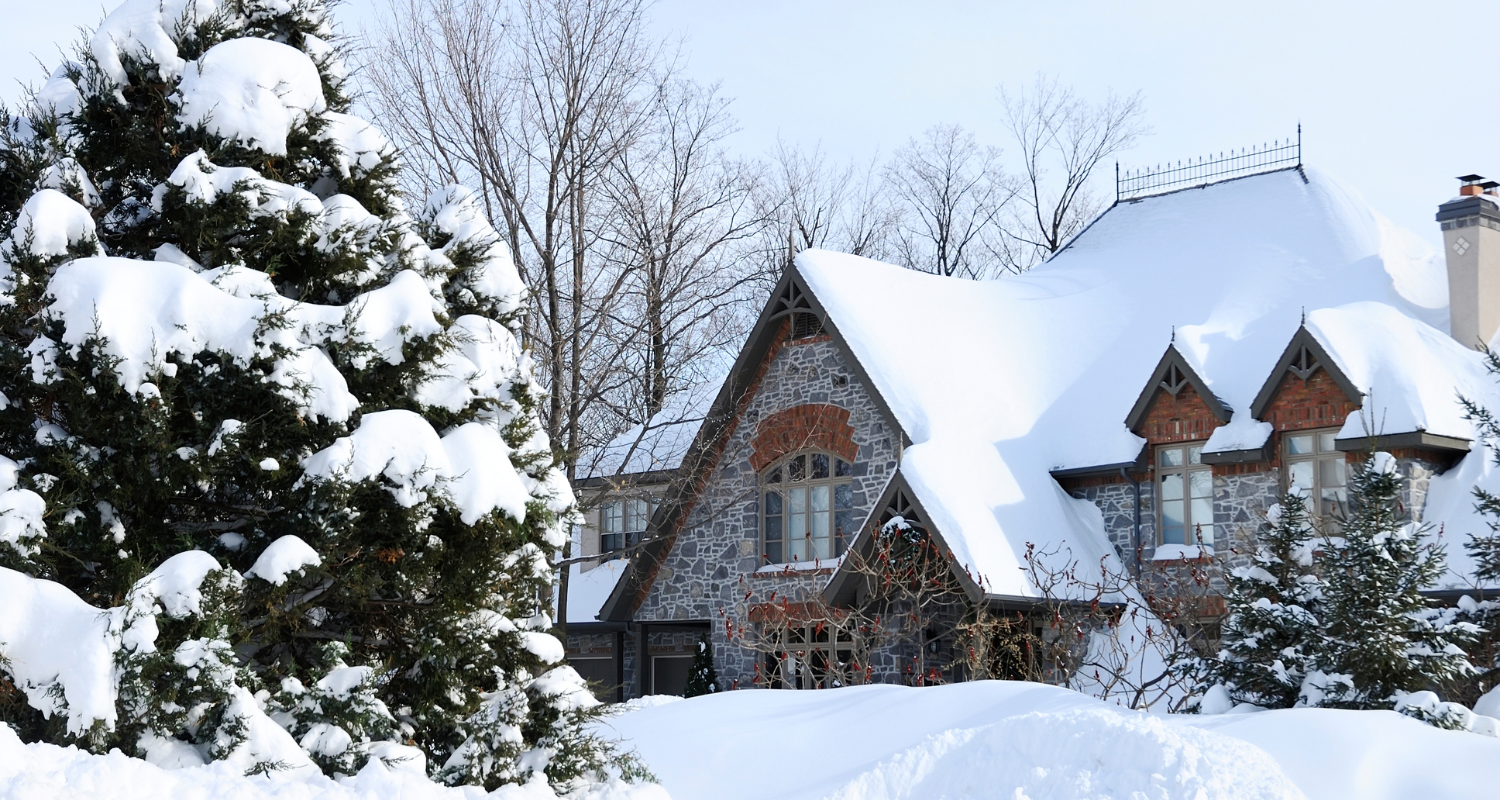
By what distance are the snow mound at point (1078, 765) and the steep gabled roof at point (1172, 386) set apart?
29.3 feet

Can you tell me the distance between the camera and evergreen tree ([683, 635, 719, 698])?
19.4m

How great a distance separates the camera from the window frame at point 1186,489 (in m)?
17.8

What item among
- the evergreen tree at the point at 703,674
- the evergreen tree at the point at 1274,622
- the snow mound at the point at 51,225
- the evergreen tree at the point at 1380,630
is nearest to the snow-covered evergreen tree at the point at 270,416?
the snow mound at the point at 51,225

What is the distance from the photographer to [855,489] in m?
19.0

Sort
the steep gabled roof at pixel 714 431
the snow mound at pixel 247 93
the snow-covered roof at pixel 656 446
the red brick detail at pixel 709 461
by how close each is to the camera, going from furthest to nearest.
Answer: the snow-covered roof at pixel 656 446 → the red brick detail at pixel 709 461 → the steep gabled roof at pixel 714 431 → the snow mound at pixel 247 93

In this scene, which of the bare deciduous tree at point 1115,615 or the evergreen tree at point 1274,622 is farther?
the bare deciduous tree at point 1115,615

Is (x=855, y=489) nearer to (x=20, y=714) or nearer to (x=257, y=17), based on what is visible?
(x=257, y=17)

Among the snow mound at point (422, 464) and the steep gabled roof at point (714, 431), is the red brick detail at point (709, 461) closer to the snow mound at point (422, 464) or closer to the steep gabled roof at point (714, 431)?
the steep gabled roof at point (714, 431)

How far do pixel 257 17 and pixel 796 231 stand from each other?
26472mm

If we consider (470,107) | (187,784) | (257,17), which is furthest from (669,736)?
(470,107)

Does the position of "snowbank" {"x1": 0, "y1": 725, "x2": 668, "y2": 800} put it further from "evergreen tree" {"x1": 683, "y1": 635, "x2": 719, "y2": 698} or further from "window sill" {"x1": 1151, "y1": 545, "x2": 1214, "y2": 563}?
"window sill" {"x1": 1151, "y1": 545, "x2": 1214, "y2": 563}

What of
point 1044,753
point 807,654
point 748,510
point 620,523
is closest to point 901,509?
point 807,654

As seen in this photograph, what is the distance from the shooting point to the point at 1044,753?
8.97 metres

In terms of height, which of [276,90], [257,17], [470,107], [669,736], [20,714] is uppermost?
[470,107]
